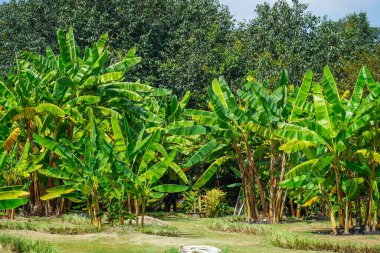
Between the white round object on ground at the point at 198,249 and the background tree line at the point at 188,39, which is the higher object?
the background tree line at the point at 188,39

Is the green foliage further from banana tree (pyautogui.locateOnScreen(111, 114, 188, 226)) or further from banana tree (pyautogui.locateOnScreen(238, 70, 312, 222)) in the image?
banana tree (pyautogui.locateOnScreen(111, 114, 188, 226))

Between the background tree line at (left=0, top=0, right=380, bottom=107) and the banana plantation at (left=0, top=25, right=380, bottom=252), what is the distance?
1067 centimetres

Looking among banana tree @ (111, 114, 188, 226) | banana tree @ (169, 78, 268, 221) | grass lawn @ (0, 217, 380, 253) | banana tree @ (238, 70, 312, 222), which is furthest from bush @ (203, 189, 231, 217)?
banana tree @ (111, 114, 188, 226)

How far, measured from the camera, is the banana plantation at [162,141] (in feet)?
43.4

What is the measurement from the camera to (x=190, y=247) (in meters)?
9.21

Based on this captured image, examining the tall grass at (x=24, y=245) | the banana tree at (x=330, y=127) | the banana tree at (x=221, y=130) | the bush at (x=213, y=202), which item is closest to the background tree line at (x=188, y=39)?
the bush at (x=213, y=202)

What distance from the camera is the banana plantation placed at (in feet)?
43.4

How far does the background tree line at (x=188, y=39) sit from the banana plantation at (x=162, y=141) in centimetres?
1067

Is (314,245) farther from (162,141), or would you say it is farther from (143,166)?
(162,141)

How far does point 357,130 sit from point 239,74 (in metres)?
18.5

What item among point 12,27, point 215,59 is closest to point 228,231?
point 215,59

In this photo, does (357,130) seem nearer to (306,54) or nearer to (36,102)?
(36,102)

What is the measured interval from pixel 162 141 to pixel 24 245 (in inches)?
384

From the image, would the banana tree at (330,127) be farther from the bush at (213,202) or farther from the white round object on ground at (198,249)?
the bush at (213,202)
